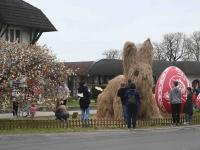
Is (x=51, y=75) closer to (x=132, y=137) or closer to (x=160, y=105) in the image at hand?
(x=160, y=105)

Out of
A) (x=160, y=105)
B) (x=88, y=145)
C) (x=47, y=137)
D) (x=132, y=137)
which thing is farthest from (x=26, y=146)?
(x=160, y=105)

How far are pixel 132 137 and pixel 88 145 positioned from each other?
133 inches

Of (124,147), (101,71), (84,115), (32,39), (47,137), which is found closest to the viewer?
(124,147)

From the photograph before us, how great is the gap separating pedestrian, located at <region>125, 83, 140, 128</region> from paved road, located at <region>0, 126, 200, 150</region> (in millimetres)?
966

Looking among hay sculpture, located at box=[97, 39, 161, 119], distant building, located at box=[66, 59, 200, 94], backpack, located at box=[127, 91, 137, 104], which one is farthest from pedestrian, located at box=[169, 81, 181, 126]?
distant building, located at box=[66, 59, 200, 94]

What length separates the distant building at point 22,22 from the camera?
4833cm

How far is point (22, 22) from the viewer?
49062 millimetres

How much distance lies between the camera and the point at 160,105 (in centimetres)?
2827

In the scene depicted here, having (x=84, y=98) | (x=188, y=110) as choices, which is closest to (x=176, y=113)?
(x=188, y=110)

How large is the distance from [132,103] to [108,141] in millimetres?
5660

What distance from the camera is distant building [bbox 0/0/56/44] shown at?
48.3 metres

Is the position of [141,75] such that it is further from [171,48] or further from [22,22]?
[171,48]

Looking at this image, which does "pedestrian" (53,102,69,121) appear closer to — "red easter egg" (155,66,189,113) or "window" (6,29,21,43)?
"red easter egg" (155,66,189,113)

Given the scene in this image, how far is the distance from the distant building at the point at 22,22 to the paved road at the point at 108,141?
90.6ft
